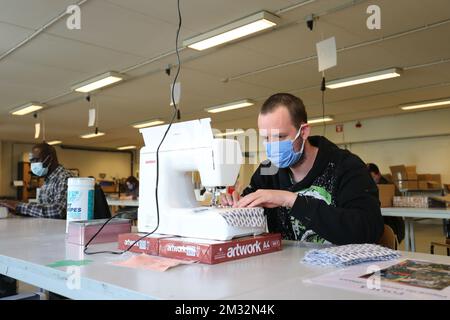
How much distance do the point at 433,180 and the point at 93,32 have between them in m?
7.61

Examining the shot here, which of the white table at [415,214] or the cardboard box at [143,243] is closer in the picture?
the cardboard box at [143,243]

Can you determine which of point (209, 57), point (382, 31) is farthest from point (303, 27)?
point (209, 57)

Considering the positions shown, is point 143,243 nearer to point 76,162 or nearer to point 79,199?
point 79,199

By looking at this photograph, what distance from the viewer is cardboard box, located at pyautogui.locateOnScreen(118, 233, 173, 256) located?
1.24 meters

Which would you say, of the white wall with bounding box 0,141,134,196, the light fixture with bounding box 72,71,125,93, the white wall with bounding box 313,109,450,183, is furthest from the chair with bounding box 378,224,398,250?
the white wall with bounding box 0,141,134,196

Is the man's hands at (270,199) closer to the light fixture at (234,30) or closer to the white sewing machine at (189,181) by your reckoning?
the white sewing machine at (189,181)

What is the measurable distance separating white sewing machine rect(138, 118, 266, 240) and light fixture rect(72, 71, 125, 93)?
169 inches

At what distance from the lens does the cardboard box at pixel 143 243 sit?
1.24 m

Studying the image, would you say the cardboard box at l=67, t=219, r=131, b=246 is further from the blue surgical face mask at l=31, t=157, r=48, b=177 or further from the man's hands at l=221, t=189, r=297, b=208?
the blue surgical face mask at l=31, t=157, r=48, b=177

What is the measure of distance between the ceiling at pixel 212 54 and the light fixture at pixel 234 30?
6 cm

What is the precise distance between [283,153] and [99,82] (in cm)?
479

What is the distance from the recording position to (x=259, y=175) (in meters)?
1.91

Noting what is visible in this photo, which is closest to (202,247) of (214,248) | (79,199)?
(214,248)

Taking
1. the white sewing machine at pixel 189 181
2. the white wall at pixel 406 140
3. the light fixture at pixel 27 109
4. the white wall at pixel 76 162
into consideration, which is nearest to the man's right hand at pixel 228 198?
the white sewing machine at pixel 189 181
